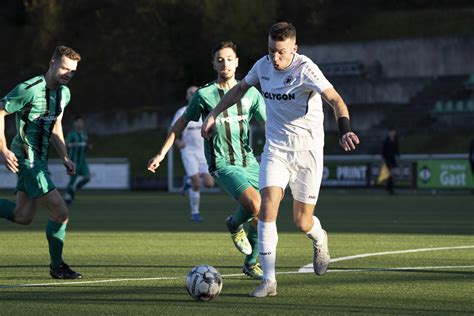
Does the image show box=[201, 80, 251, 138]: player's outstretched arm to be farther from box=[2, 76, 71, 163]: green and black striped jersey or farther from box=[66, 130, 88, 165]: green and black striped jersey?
box=[66, 130, 88, 165]: green and black striped jersey

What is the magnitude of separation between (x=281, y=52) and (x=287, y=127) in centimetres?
68

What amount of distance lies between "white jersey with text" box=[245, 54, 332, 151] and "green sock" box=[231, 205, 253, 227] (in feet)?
4.68

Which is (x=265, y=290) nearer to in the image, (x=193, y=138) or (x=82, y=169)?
(x=193, y=138)

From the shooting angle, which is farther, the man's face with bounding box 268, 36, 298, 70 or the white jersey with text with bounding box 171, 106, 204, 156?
the white jersey with text with bounding box 171, 106, 204, 156

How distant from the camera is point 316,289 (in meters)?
10.1

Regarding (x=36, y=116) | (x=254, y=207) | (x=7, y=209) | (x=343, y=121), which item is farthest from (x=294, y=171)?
(x=7, y=209)

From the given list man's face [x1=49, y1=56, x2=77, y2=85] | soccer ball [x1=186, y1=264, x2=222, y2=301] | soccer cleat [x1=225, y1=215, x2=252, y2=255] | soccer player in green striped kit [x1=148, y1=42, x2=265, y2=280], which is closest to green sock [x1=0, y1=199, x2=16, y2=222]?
man's face [x1=49, y1=56, x2=77, y2=85]

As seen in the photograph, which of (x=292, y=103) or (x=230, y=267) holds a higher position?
(x=292, y=103)

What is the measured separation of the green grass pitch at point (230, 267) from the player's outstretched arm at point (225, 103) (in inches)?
53.4

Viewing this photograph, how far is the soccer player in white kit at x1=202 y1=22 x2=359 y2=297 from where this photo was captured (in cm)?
994

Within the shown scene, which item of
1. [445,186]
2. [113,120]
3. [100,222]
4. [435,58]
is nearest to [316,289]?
[100,222]

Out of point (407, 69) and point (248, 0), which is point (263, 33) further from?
point (407, 69)

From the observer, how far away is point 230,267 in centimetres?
1233

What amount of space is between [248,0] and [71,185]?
30.9m
